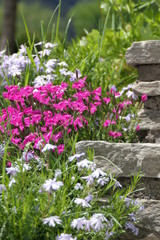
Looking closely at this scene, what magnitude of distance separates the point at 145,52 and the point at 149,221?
1.28m

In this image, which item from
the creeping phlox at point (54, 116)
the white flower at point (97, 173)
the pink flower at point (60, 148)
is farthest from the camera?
the creeping phlox at point (54, 116)

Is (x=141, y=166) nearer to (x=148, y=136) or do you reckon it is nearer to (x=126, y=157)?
(x=126, y=157)

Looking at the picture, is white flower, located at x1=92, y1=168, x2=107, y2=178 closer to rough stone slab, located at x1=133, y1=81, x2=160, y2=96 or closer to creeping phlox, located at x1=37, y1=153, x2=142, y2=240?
creeping phlox, located at x1=37, y1=153, x2=142, y2=240

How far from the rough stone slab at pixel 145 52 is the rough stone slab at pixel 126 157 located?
2.63 ft

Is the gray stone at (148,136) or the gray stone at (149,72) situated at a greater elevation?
the gray stone at (149,72)

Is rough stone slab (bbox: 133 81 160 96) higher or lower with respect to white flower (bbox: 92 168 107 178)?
higher

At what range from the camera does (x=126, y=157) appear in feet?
9.18

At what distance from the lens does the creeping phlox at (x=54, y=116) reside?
2914 millimetres

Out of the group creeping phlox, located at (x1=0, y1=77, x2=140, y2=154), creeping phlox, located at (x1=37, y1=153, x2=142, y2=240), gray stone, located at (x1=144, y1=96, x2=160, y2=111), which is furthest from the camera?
gray stone, located at (x1=144, y1=96, x2=160, y2=111)

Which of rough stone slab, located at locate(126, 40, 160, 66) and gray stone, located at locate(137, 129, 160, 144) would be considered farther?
rough stone slab, located at locate(126, 40, 160, 66)

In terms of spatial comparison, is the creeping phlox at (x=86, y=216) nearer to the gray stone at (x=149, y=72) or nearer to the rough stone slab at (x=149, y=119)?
the rough stone slab at (x=149, y=119)

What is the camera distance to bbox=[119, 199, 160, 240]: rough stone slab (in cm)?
275

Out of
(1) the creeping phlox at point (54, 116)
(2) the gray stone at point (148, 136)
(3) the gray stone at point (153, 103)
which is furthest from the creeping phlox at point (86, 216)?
(3) the gray stone at point (153, 103)

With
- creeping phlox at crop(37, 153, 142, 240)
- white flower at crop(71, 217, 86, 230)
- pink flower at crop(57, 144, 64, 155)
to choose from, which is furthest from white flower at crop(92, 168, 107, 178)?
pink flower at crop(57, 144, 64, 155)
